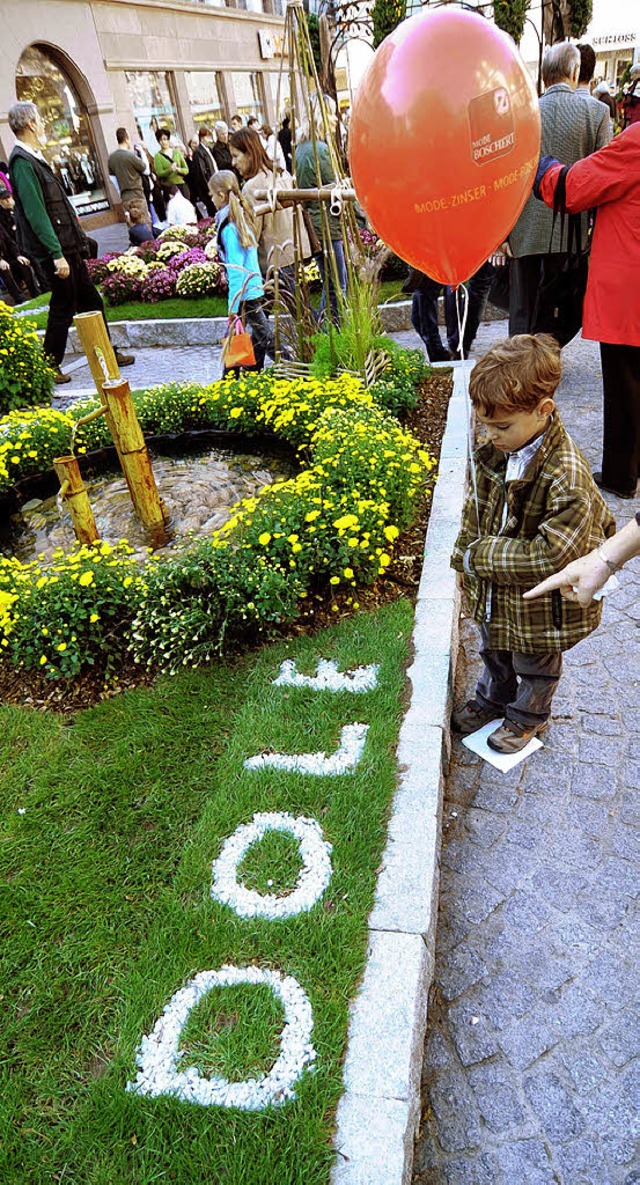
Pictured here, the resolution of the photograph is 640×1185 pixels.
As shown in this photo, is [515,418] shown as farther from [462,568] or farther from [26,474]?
[26,474]

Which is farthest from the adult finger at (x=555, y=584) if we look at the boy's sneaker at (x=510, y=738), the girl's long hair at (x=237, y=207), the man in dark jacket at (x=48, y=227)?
the man in dark jacket at (x=48, y=227)

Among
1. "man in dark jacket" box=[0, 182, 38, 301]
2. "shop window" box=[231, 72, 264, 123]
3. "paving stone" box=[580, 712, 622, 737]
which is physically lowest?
"paving stone" box=[580, 712, 622, 737]

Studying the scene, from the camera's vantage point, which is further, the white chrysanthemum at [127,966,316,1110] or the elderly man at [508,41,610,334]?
the elderly man at [508,41,610,334]

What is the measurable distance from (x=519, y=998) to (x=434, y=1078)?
349mm

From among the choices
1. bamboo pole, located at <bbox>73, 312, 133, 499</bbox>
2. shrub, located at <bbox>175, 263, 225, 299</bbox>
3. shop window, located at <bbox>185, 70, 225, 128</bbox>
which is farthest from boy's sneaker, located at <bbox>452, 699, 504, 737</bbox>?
shop window, located at <bbox>185, 70, 225, 128</bbox>

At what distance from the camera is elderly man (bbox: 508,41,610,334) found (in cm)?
451

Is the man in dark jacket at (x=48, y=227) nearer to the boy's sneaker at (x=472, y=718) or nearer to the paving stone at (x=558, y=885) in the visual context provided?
the boy's sneaker at (x=472, y=718)

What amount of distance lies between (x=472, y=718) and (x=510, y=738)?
0.66 ft

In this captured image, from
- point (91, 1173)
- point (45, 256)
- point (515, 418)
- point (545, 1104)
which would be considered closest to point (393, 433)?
point (515, 418)

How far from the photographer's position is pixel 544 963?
2309 millimetres

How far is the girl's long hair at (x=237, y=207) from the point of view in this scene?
214 inches

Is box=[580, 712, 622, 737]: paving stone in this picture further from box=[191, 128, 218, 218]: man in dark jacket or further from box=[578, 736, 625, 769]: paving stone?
box=[191, 128, 218, 218]: man in dark jacket

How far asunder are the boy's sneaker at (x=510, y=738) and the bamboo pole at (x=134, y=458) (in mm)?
2401

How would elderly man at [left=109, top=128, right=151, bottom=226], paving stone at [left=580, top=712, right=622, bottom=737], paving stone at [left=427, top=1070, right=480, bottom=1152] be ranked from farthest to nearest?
elderly man at [left=109, top=128, right=151, bottom=226]
paving stone at [left=580, top=712, right=622, bottom=737]
paving stone at [left=427, top=1070, right=480, bottom=1152]
